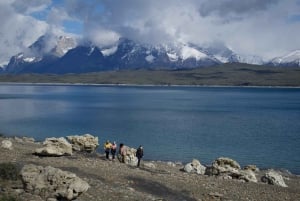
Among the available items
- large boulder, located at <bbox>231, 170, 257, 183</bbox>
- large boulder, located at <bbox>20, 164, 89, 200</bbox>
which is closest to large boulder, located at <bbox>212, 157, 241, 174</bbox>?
large boulder, located at <bbox>231, 170, 257, 183</bbox>

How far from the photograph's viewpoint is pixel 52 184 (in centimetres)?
2145

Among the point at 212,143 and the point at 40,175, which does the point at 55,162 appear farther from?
the point at 212,143

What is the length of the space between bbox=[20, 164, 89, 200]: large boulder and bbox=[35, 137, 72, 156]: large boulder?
1297cm

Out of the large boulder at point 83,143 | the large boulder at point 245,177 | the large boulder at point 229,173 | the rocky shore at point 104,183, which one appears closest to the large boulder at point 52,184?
the rocky shore at point 104,183

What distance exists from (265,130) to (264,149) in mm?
23488

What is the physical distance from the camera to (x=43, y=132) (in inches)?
3413

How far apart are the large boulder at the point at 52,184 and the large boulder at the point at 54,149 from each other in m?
13.0

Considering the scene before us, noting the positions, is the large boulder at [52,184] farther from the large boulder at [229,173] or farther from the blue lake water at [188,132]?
the blue lake water at [188,132]

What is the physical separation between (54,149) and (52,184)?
47.0 ft

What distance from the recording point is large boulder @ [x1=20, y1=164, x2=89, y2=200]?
21078mm

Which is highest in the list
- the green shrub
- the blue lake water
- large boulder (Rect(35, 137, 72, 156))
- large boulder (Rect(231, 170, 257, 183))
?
the green shrub

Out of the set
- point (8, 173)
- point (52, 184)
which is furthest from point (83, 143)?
point (52, 184)

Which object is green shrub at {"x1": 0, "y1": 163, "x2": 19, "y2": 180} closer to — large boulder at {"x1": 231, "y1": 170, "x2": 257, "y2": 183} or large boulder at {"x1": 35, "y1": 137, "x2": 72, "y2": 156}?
large boulder at {"x1": 35, "y1": 137, "x2": 72, "y2": 156}

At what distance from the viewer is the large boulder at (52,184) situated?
2108 centimetres
